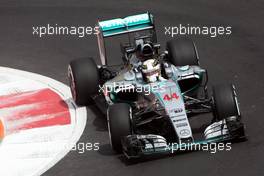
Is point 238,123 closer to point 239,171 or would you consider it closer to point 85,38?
point 239,171

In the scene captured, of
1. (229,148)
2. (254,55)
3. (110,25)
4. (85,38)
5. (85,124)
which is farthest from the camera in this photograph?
(85,38)

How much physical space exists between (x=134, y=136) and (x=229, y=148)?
1.55m

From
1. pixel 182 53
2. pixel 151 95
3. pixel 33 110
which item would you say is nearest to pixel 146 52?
pixel 151 95

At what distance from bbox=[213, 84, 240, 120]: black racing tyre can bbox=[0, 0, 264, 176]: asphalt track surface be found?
541 mm

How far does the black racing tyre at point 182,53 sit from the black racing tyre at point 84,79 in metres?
1.53

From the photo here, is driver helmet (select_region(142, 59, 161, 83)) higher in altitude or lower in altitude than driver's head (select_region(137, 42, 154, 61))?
lower

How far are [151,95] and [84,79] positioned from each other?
1.96 m

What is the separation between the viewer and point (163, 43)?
18734mm

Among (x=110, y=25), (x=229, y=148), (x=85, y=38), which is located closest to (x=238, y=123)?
(x=229, y=148)

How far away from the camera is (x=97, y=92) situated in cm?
1493

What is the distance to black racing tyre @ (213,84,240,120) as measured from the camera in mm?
12694

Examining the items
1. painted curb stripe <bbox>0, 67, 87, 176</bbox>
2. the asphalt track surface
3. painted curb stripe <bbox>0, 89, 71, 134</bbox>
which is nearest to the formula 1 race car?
the asphalt track surface

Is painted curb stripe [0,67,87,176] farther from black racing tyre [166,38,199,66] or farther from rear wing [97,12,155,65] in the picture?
black racing tyre [166,38,199,66]

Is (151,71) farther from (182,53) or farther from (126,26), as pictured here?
(126,26)
